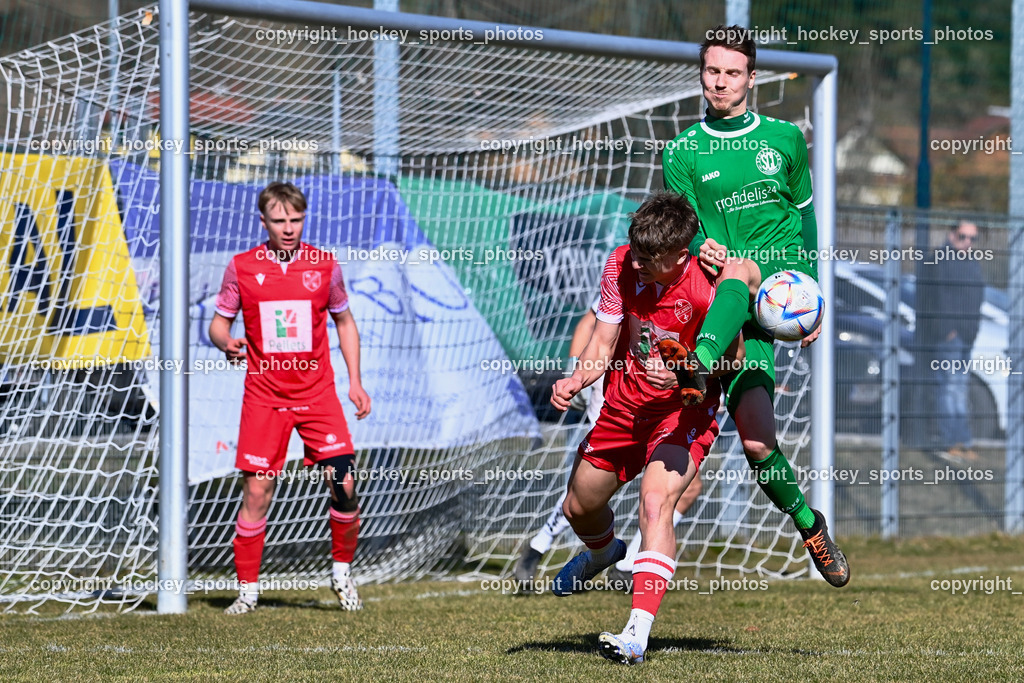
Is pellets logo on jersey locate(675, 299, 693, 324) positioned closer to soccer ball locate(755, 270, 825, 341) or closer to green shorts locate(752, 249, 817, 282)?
soccer ball locate(755, 270, 825, 341)

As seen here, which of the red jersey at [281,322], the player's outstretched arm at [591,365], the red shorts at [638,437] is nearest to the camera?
the player's outstretched arm at [591,365]

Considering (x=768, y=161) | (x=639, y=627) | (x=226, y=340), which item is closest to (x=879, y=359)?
(x=768, y=161)

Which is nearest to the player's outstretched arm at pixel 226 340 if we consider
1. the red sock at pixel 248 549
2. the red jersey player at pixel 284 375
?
the red jersey player at pixel 284 375

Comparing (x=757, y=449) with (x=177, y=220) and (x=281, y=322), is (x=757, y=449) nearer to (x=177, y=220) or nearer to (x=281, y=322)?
(x=281, y=322)

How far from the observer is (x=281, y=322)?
6184 millimetres

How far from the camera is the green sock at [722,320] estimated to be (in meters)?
4.16

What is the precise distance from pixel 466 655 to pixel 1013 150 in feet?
23.3

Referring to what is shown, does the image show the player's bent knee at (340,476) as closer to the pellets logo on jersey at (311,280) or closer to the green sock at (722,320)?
the pellets logo on jersey at (311,280)

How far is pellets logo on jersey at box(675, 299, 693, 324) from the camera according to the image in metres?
4.50

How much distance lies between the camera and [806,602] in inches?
252

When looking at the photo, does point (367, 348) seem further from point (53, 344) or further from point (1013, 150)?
point (1013, 150)

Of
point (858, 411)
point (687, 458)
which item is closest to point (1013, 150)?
point (858, 411)

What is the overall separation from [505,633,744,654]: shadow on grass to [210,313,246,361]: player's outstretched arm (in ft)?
6.88

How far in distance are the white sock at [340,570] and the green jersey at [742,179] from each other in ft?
8.15
